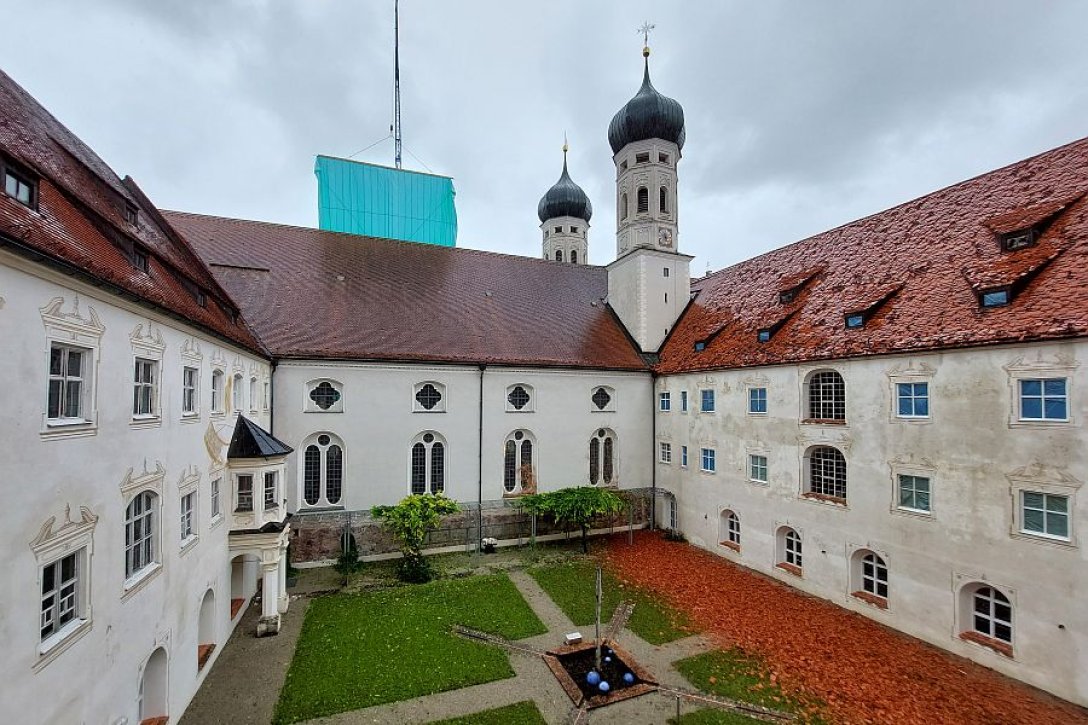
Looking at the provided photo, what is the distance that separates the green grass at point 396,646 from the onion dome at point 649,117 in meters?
24.4

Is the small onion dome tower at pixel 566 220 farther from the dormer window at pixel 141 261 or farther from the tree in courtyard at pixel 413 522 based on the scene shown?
the dormer window at pixel 141 261

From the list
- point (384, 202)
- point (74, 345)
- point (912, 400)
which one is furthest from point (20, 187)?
point (384, 202)

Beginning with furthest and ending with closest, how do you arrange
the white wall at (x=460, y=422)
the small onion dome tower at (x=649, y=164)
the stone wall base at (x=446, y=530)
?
the small onion dome tower at (x=649, y=164) → the white wall at (x=460, y=422) → the stone wall base at (x=446, y=530)

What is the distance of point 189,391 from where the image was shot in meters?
11.5

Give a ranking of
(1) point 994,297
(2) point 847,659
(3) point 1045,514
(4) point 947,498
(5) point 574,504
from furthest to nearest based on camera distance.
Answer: (5) point 574,504
(4) point 947,498
(1) point 994,297
(2) point 847,659
(3) point 1045,514

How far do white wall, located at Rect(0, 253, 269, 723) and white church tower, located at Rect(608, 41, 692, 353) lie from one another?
2131 cm

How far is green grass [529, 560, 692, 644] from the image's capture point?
1484cm

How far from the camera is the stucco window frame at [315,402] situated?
20.3 m

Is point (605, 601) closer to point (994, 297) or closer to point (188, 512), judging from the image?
point (188, 512)

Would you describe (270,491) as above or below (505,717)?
above

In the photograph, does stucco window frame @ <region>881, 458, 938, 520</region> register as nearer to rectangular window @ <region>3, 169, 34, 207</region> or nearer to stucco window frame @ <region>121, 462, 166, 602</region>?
stucco window frame @ <region>121, 462, 166, 602</region>

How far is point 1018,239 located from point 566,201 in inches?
1410

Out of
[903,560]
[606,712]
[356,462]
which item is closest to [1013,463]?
[903,560]

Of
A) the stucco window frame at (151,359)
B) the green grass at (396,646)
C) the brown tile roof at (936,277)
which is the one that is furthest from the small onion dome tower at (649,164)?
the stucco window frame at (151,359)
